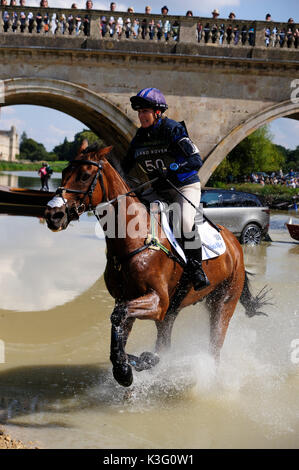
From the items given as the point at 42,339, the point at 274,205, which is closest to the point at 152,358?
the point at 42,339

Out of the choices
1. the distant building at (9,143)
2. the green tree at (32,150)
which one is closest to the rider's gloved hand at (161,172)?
the distant building at (9,143)

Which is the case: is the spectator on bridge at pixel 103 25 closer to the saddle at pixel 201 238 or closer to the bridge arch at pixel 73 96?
the bridge arch at pixel 73 96

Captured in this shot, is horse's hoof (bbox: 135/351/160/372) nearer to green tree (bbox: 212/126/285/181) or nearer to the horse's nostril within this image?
the horse's nostril

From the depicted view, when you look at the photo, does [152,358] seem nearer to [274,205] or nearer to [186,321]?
[186,321]

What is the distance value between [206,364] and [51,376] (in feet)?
5.68

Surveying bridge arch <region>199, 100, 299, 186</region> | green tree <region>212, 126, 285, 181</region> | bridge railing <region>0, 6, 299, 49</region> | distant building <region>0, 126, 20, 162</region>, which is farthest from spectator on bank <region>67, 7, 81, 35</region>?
distant building <region>0, 126, 20, 162</region>

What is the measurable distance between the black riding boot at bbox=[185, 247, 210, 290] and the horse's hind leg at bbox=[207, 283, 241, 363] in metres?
0.89

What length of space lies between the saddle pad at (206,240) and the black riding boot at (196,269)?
11cm

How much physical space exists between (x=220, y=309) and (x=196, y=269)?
41.2 inches

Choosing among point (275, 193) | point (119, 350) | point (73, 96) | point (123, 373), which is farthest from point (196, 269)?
point (275, 193)

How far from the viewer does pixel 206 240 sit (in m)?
5.90

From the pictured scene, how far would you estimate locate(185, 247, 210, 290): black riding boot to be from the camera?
18.2 feet

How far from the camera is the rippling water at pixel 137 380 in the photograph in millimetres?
4860

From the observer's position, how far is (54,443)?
4.55 meters
